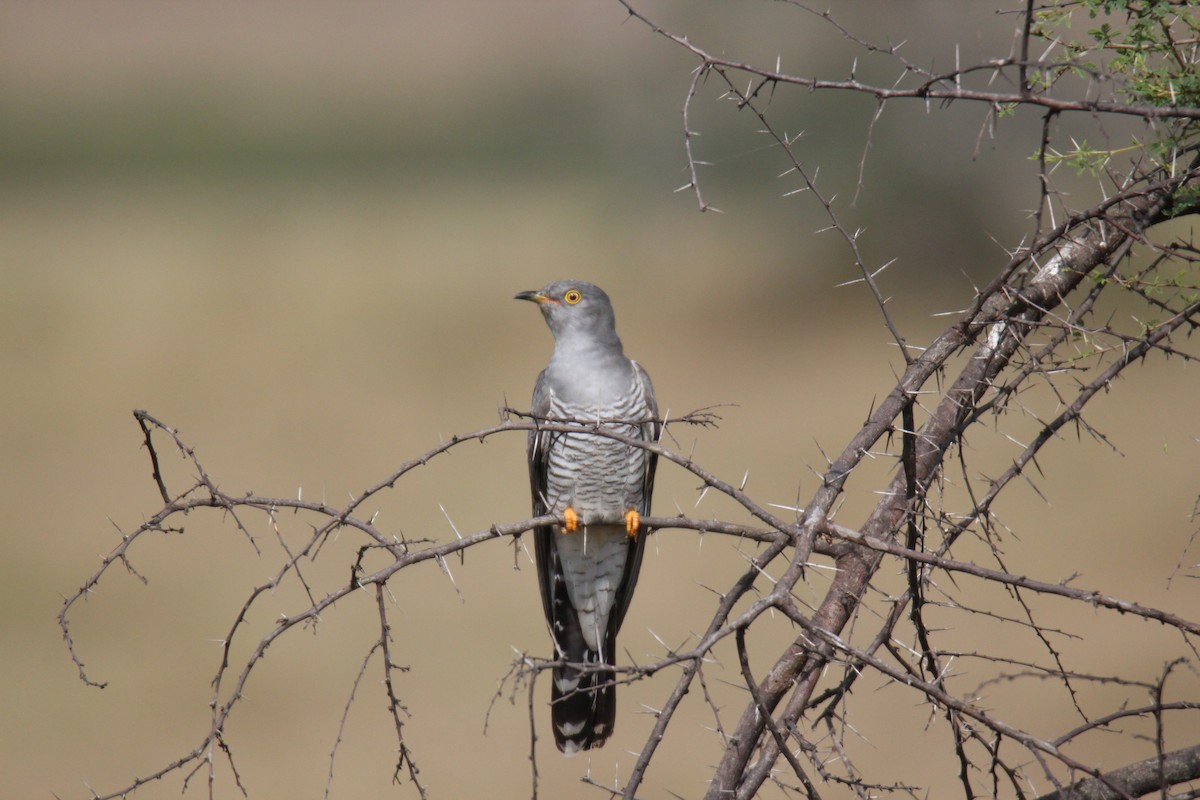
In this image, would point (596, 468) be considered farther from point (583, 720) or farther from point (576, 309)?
point (583, 720)

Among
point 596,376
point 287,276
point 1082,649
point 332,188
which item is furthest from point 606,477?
point 332,188

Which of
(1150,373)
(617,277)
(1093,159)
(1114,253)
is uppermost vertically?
(617,277)

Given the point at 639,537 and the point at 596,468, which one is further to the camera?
the point at 639,537

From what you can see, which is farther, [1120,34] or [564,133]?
[564,133]

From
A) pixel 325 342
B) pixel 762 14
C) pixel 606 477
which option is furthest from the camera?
pixel 325 342

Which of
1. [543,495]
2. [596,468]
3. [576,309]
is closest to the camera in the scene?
[596,468]

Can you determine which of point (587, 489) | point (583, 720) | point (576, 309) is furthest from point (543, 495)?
point (583, 720)

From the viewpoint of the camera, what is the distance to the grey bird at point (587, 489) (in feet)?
13.5

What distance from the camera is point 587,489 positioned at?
4160 millimetres

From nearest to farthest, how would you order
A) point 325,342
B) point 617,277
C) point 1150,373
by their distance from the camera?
point 1150,373
point 325,342
point 617,277

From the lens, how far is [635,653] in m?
10.4

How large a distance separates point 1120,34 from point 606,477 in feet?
7.48

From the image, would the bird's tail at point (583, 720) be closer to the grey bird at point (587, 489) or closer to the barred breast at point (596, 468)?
the grey bird at point (587, 489)

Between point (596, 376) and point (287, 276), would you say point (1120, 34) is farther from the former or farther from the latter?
point (287, 276)
